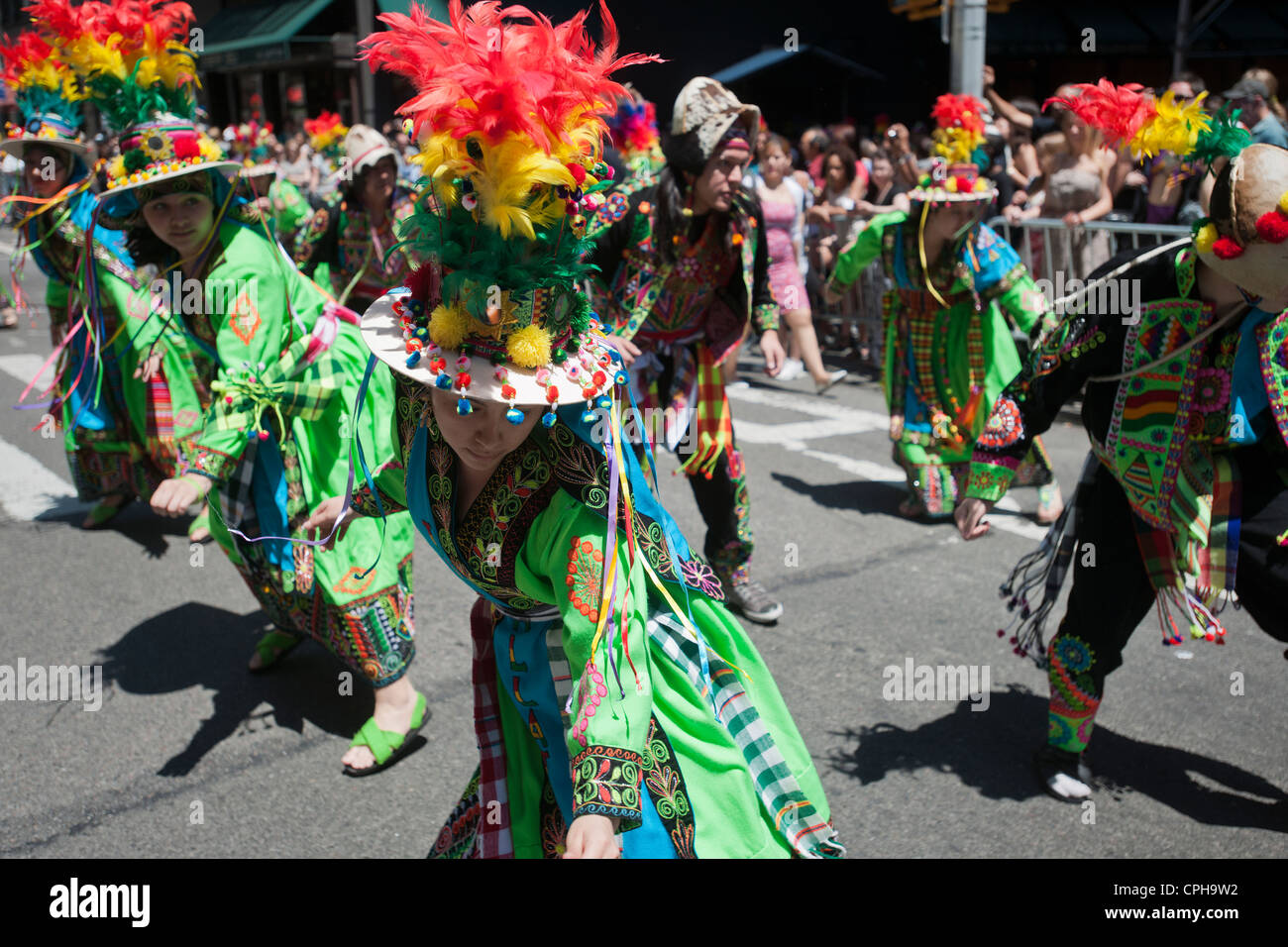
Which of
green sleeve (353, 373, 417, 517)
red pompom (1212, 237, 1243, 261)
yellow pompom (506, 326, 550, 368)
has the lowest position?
green sleeve (353, 373, 417, 517)

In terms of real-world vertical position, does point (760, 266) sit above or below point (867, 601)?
above

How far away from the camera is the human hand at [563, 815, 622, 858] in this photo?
6.01 feet

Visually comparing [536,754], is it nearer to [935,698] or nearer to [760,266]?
[935,698]

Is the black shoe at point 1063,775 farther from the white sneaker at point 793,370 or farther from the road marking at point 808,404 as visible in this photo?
the white sneaker at point 793,370

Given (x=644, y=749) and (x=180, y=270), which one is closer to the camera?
(x=644, y=749)

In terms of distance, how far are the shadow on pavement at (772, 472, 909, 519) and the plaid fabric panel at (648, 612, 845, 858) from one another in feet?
13.1

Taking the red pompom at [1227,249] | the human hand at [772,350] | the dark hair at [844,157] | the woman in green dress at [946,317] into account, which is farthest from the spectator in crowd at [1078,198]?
the red pompom at [1227,249]

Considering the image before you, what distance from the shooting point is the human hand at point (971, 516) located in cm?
310

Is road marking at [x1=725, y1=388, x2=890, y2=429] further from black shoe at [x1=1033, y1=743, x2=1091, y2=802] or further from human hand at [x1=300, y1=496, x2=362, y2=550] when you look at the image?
human hand at [x1=300, y1=496, x2=362, y2=550]

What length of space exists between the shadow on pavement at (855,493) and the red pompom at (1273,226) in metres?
3.62

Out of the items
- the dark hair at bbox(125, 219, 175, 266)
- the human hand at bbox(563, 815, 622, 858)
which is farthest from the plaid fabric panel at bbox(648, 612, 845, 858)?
the dark hair at bbox(125, 219, 175, 266)

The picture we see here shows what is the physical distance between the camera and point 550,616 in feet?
7.53
